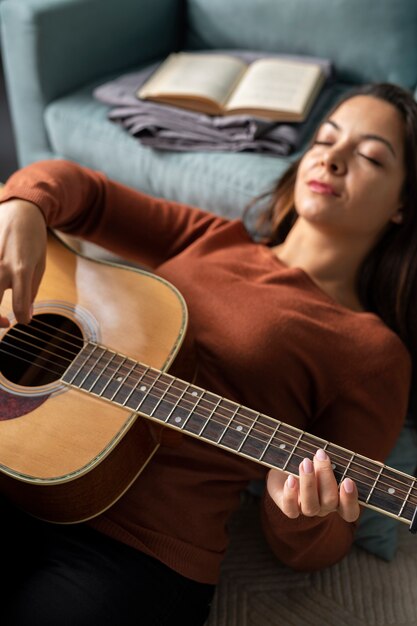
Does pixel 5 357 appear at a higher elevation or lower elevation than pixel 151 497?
higher

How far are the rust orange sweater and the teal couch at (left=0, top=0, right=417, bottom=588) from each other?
1.85 feet

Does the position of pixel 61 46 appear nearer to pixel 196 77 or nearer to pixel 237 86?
pixel 196 77

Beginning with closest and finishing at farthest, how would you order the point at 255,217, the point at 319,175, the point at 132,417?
the point at 132,417 < the point at 319,175 < the point at 255,217

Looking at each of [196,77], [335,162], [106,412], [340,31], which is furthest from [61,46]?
[106,412]

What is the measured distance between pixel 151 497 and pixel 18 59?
1.40 meters

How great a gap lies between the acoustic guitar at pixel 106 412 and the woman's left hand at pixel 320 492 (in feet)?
0.07

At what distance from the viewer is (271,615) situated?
3.41 feet

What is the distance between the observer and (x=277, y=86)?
5.56ft

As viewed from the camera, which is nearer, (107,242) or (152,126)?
(107,242)

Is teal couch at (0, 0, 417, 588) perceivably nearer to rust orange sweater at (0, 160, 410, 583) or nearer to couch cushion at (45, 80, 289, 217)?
couch cushion at (45, 80, 289, 217)

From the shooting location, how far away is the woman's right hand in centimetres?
83

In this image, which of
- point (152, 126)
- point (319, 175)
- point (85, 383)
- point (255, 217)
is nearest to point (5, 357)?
point (85, 383)

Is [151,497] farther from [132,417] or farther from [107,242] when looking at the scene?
[107,242]

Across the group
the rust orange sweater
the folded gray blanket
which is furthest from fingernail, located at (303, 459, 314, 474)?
the folded gray blanket
